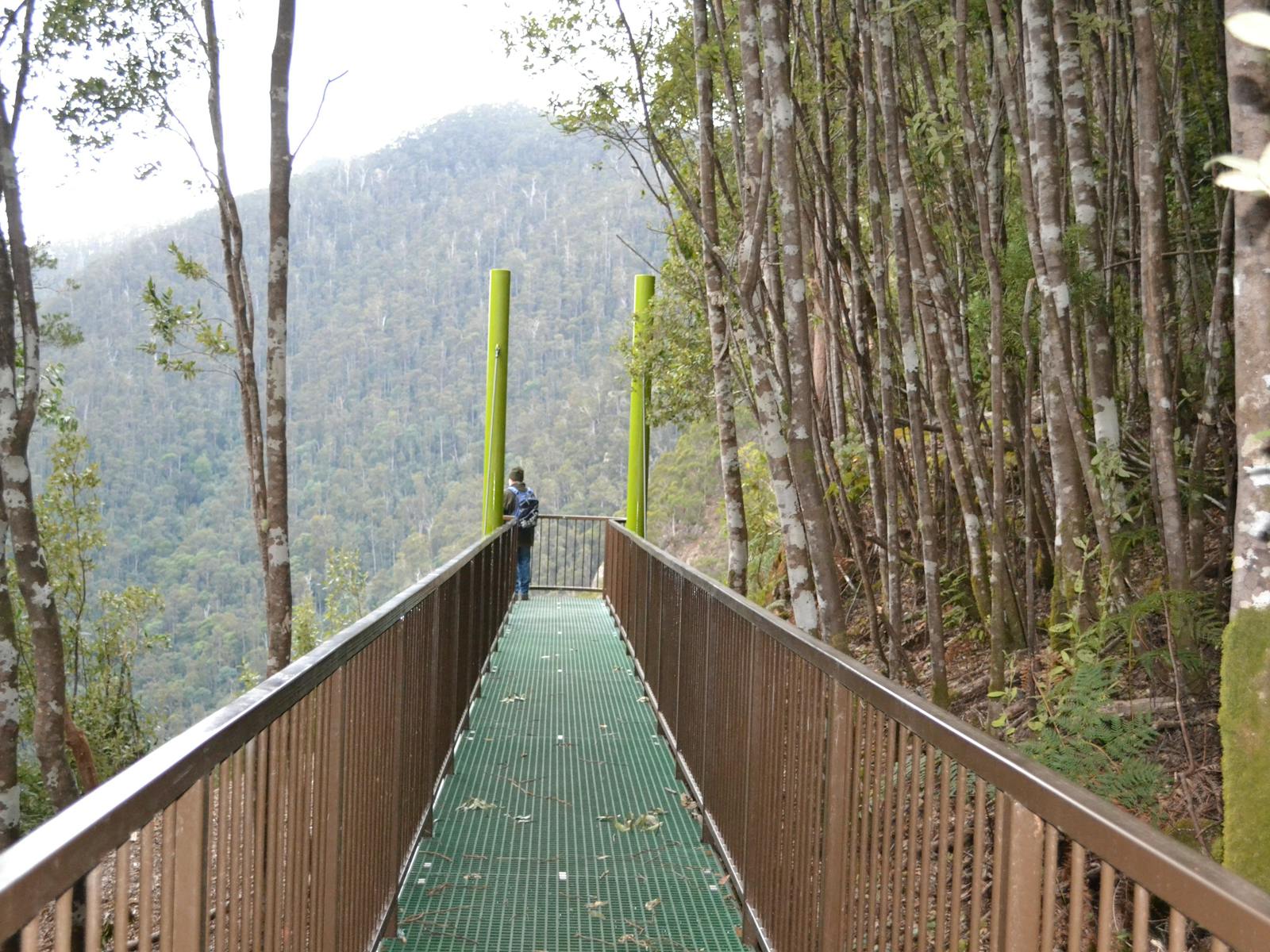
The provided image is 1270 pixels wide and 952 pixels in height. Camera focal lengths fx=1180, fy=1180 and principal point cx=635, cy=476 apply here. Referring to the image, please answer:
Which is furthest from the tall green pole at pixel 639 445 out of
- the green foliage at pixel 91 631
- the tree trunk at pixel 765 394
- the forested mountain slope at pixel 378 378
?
the forested mountain slope at pixel 378 378

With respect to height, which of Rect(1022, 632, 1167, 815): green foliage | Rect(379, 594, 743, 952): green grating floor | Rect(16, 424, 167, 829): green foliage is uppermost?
Rect(1022, 632, 1167, 815): green foliage

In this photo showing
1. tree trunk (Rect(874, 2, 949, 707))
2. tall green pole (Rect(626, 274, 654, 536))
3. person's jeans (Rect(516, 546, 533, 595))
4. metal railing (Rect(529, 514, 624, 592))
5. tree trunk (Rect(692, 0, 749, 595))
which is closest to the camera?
tree trunk (Rect(874, 2, 949, 707))

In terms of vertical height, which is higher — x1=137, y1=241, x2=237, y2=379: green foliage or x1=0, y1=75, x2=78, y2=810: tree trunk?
x1=137, y1=241, x2=237, y2=379: green foliage

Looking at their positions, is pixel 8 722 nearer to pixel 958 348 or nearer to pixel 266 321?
pixel 266 321

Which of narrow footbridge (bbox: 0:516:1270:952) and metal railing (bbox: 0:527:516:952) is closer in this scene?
metal railing (bbox: 0:527:516:952)

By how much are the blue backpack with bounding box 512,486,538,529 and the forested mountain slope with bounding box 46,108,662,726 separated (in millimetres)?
35185

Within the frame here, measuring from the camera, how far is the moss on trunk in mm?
2057

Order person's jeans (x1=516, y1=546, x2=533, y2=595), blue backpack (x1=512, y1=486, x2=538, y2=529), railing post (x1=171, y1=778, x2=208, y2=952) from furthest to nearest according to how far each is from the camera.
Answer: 1. person's jeans (x1=516, y1=546, x2=533, y2=595)
2. blue backpack (x1=512, y1=486, x2=538, y2=529)
3. railing post (x1=171, y1=778, x2=208, y2=952)

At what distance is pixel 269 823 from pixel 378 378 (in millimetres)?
84948

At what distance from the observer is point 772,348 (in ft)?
21.4

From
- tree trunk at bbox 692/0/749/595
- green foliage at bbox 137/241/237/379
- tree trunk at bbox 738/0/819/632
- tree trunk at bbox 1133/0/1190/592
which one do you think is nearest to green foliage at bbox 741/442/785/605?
tree trunk at bbox 692/0/749/595

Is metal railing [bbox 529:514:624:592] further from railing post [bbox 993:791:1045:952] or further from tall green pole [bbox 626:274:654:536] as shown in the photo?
railing post [bbox 993:791:1045:952]

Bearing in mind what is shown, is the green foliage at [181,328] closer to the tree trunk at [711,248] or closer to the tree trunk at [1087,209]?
the tree trunk at [711,248]

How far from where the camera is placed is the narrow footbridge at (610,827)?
121 centimetres
